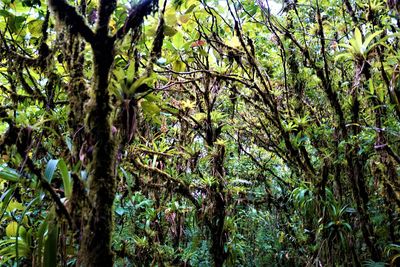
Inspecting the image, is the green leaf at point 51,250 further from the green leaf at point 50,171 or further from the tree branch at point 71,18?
the tree branch at point 71,18

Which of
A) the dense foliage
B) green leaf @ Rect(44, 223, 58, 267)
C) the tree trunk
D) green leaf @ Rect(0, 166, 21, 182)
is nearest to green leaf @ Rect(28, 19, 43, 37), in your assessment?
the dense foliage

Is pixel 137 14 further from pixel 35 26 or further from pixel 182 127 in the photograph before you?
pixel 182 127

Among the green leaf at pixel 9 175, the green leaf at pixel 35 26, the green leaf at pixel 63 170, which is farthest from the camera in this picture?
the green leaf at pixel 35 26

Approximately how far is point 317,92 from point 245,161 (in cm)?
151

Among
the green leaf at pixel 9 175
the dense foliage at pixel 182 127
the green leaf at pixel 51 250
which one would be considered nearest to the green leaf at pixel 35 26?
the dense foliage at pixel 182 127

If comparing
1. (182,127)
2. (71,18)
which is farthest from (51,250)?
(182,127)

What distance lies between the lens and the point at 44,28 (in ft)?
5.46

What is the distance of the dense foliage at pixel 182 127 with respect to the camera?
1.13 m

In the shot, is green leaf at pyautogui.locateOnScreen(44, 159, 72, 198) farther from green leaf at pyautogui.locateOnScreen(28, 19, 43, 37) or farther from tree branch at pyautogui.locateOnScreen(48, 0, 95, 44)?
green leaf at pyautogui.locateOnScreen(28, 19, 43, 37)

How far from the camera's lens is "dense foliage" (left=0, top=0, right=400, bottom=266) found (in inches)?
44.3

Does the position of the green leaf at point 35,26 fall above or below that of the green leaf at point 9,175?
above

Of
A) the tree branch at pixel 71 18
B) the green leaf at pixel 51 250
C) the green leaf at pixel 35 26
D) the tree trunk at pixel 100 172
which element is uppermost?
the green leaf at pixel 35 26

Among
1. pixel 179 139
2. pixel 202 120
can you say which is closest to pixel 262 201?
pixel 179 139

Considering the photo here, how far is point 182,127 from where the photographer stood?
3.26 metres
